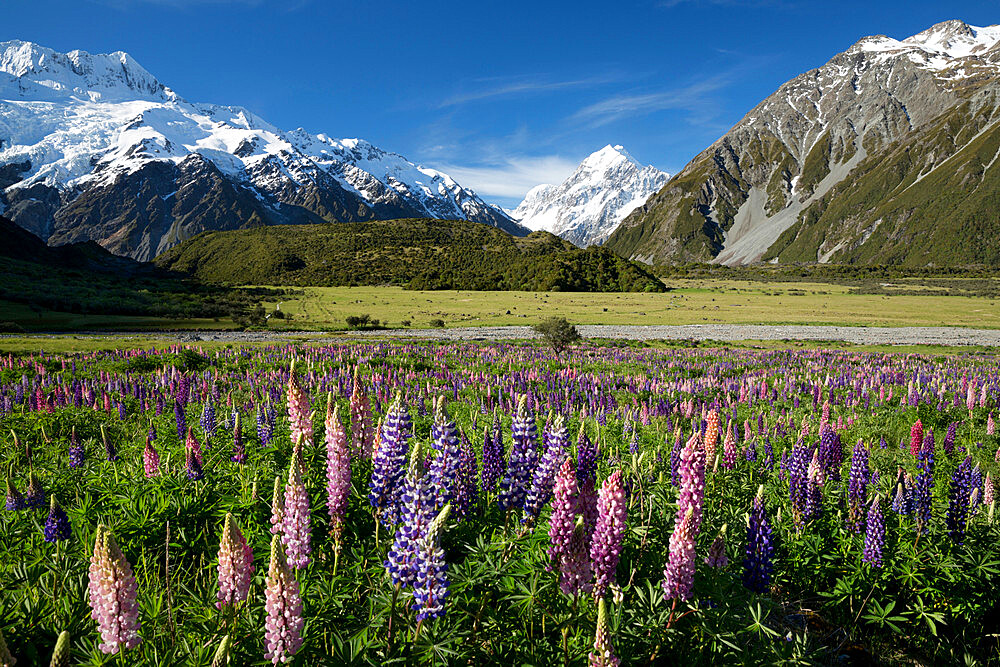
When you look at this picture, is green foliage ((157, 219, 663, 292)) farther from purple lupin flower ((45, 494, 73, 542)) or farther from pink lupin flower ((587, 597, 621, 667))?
pink lupin flower ((587, 597, 621, 667))

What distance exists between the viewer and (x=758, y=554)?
13.6ft

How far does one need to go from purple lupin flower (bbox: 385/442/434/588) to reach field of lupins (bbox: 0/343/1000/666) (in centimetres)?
2

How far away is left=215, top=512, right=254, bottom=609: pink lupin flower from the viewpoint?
8.95 ft

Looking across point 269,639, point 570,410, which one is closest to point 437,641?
point 269,639

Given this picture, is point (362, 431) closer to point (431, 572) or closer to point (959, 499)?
point (431, 572)

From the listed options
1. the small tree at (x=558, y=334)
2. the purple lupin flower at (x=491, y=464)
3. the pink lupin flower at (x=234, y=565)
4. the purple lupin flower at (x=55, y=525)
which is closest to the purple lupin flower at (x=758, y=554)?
the purple lupin flower at (x=491, y=464)

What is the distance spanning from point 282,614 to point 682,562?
2.41 metres

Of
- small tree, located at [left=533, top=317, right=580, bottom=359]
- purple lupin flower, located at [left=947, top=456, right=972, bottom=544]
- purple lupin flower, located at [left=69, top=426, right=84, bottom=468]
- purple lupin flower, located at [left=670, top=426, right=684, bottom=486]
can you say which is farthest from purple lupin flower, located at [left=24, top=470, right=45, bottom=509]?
small tree, located at [left=533, top=317, right=580, bottom=359]

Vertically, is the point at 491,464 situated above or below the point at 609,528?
below

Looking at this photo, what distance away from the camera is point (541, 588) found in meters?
3.15

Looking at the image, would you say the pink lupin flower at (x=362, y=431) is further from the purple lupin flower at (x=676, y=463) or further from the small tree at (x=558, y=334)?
the small tree at (x=558, y=334)

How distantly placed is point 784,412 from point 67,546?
46.0ft

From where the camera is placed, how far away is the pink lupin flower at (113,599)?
7.96 ft

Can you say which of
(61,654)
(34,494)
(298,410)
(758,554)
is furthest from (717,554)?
(34,494)
